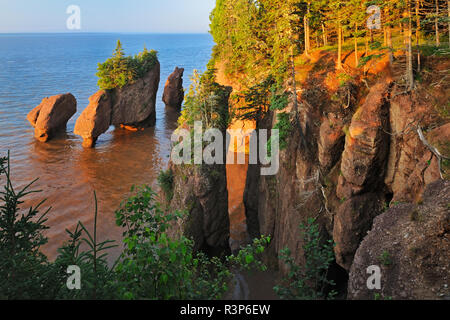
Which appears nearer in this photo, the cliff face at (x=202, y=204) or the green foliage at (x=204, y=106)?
the cliff face at (x=202, y=204)

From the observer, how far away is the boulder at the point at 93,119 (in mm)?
43250

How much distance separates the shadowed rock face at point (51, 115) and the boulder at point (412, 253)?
143 feet

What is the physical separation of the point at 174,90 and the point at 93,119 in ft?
73.1

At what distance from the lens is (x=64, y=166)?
39.1 m

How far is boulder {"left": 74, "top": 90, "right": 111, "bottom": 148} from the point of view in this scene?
142 feet

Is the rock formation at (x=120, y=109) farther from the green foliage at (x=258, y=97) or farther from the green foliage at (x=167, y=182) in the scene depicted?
the green foliage at (x=258, y=97)

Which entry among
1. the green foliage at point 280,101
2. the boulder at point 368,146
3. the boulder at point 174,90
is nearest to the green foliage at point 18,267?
the boulder at point 368,146

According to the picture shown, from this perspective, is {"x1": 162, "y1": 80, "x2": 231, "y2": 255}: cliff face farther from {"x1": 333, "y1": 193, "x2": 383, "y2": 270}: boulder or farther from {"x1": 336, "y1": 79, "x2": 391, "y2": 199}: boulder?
{"x1": 336, "y1": 79, "x2": 391, "y2": 199}: boulder

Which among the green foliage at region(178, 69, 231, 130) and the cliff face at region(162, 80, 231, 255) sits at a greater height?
the green foliage at region(178, 69, 231, 130)

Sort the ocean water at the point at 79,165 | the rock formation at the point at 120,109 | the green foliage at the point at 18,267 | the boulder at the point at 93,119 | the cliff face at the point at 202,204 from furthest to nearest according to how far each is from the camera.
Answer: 1. the rock formation at the point at 120,109
2. the boulder at the point at 93,119
3. the ocean water at the point at 79,165
4. the cliff face at the point at 202,204
5. the green foliage at the point at 18,267

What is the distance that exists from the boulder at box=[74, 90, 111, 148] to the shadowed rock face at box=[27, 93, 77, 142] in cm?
362

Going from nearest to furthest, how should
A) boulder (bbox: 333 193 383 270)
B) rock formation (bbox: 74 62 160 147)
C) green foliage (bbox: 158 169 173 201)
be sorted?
boulder (bbox: 333 193 383 270) → green foliage (bbox: 158 169 173 201) → rock formation (bbox: 74 62 160 147)

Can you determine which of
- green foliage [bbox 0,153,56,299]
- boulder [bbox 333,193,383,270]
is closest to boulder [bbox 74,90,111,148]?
boulder [bbox 333,193,383,270]
